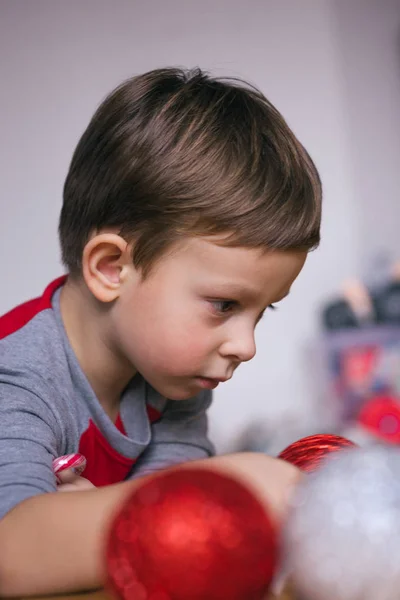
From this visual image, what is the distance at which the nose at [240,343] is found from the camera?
726 millimetres

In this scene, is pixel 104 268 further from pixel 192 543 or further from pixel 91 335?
pixel 192 543

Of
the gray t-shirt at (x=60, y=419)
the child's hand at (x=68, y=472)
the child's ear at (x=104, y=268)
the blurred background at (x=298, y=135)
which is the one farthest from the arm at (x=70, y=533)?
the blurred background at (x=298, y=135)

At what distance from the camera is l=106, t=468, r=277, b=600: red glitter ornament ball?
33cm

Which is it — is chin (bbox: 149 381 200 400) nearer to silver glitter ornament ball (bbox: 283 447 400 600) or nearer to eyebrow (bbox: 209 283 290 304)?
eyebrow (bbox: 209 283 290 304)

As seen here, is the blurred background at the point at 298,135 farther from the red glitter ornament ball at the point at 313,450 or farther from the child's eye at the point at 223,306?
the red glitter ornament ball at the point at 313,450

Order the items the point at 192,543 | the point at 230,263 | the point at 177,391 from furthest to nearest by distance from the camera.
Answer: the point at 177,391, the point at 230,263, the point at 192,543

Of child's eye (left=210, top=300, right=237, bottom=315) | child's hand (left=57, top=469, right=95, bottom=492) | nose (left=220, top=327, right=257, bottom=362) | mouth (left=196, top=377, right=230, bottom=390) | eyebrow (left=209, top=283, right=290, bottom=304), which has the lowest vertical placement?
child's hand (left=57, top=469, right=95, bottom=492)

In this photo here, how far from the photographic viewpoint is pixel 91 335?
849mm

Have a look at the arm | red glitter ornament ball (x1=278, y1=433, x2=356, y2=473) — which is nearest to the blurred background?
red glitter ornament ball (x1=278, y1=433, x2=356, y2=473)

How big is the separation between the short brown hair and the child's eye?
6cm

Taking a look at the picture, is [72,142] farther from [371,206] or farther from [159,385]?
[159,385]

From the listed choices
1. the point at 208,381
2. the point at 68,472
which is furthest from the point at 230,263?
the point at 68,472

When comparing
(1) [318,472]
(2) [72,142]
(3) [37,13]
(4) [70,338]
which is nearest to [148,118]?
(4) [70,338]

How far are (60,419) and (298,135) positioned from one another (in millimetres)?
1514
